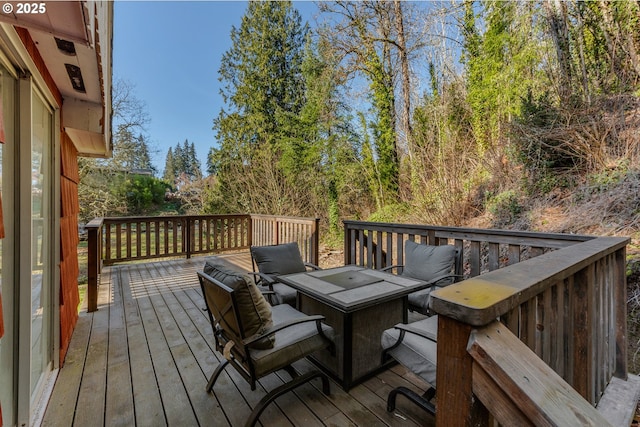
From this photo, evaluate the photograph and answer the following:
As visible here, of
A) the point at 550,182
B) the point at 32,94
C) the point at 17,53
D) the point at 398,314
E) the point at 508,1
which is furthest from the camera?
the point at 508,1

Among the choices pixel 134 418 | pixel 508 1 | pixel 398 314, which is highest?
pixel 508 1

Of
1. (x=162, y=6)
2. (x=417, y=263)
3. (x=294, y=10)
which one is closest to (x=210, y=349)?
(x=417, y=263)

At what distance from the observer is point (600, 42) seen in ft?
17.8

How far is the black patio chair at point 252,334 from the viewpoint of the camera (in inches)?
66.0

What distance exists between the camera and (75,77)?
6.81ft

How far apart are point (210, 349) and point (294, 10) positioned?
13.2 metres

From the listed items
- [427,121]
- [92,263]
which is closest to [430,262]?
[92,263]

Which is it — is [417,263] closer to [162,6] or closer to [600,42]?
[600,42]

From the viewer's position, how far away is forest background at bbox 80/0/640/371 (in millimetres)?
4840

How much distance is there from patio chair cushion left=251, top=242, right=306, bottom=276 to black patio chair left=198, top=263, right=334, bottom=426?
1272 millimetres

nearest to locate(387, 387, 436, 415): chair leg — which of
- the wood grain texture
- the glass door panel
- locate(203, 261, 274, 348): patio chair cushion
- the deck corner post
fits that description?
locate(203, 261, 274, 348): patio chair cushion

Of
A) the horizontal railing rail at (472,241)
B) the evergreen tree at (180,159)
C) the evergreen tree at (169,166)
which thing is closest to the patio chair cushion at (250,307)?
the horizontal railing rail at (472,241)

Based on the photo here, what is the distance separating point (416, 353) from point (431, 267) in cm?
148

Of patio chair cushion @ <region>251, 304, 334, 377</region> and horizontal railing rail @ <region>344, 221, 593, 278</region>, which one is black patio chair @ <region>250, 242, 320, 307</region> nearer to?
patio chair cushion @ <region>251, 304, 334, 377</region>
